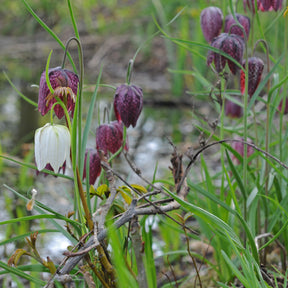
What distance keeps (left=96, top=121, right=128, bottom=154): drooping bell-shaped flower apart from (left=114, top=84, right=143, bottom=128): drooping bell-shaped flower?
0.15 ft

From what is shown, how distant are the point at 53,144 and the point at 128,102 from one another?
28 cm

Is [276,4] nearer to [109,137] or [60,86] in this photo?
[109,137]

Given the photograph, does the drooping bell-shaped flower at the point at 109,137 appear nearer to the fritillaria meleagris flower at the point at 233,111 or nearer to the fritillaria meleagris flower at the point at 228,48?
the fritillaria meleagris flower at the point at 228,48

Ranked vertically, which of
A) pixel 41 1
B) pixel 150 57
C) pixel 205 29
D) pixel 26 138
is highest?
pixel 41 1

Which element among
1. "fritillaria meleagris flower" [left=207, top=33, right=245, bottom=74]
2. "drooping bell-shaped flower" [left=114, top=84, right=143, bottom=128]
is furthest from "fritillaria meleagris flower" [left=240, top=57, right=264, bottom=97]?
"drooping bell-shaped flower" [left=114, top=84, right=143, bottom=128]

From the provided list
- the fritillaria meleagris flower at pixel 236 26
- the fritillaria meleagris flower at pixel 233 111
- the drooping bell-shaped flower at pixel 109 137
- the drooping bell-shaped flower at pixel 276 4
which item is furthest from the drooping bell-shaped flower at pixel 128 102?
the fritillaria meleagris flower at pixel 233 111

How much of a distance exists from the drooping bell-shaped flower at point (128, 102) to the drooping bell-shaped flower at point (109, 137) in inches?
1.9

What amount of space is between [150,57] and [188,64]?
2.77ft

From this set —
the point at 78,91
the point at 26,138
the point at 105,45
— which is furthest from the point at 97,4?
the point at 78,91

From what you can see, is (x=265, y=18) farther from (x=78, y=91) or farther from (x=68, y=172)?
(x=78, y=91)

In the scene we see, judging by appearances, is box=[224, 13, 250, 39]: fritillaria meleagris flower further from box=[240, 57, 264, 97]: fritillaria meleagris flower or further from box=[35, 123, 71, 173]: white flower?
box=[35, 123, 71, 173]: white flower

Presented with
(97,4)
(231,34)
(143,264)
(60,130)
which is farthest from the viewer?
(97,4)

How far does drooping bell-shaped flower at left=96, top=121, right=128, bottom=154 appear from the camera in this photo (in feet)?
3.91

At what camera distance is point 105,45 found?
5.64 metres
